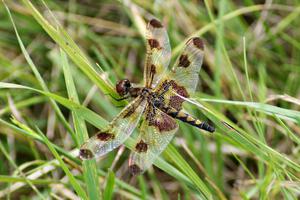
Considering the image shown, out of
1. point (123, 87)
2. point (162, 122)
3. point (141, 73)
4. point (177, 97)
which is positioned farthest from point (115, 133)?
point (141, 73)

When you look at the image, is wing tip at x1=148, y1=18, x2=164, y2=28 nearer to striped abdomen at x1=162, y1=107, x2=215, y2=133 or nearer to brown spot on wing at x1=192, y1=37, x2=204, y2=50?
brown spot on wing at x1=192, y1=37, x2=204, y2=50

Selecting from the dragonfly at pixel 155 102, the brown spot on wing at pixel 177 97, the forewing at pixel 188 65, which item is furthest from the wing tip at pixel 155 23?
the brown spot on wing at pixel 177 97

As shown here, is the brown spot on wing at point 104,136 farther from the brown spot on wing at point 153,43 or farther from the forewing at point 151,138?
the brown spot on wing at point 153,43

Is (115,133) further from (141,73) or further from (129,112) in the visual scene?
Answer: (141,73)

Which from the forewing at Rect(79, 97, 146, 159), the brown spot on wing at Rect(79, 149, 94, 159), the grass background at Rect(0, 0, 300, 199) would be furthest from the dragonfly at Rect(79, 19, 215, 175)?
the grass background at Rect(0, 0, 300, 199)

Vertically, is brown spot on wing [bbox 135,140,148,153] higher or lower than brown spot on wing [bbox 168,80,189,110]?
lower

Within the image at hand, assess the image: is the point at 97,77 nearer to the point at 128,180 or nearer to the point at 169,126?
the point at 169,126

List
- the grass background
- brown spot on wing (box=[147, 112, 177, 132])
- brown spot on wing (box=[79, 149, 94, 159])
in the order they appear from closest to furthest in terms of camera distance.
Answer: brown spot on wing (box=[79, 149, 94, 159]), brown spot on wing (box=[147, 112, 177, 132]), the grass background
